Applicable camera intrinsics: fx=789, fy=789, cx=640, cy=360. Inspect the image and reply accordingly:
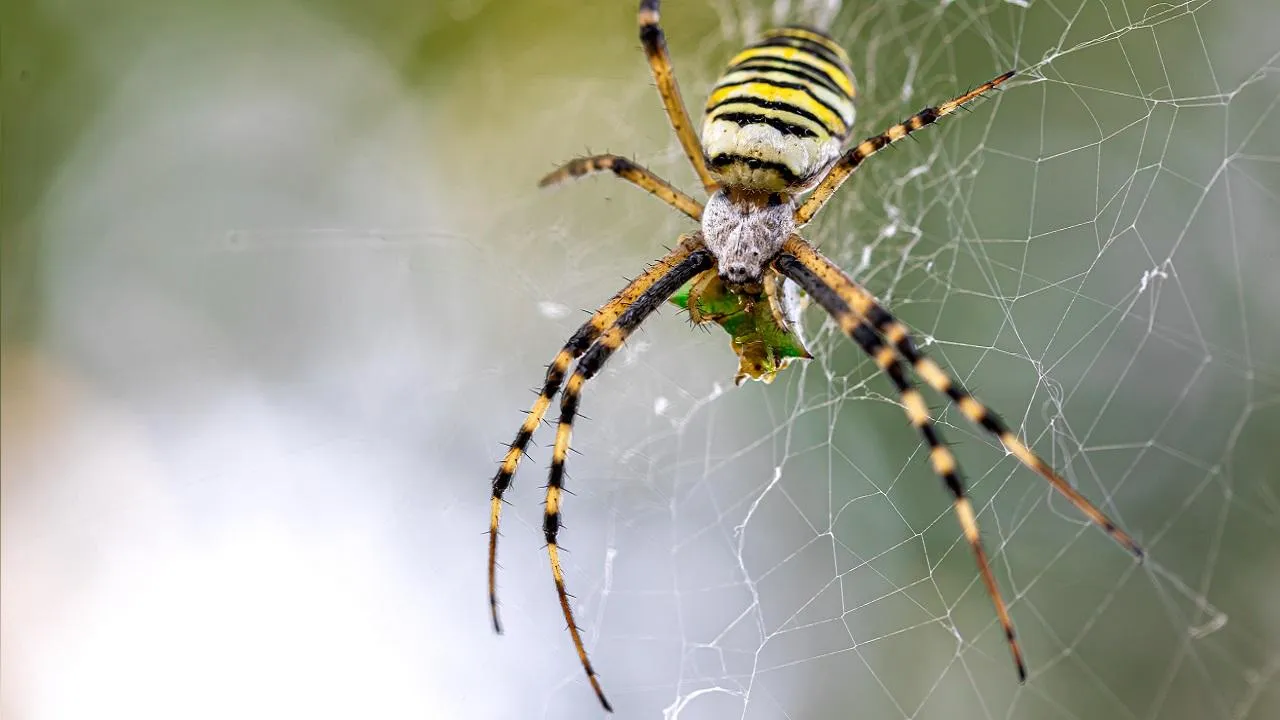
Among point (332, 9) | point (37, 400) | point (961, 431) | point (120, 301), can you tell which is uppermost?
point (332, 9)

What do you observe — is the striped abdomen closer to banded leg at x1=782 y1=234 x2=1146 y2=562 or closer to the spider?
the spider

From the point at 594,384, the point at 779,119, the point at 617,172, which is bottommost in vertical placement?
the point at 779,119

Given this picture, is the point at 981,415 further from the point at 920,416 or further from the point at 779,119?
the point at 779,119

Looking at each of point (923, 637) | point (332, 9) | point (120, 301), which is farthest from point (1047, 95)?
point (120, 301)

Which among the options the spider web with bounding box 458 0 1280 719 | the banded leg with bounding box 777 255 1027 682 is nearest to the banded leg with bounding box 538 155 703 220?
the banded leg with bounding box 777 255 1027 682

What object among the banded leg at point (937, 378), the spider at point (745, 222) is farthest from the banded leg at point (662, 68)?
the banded leg at point (937, 378)

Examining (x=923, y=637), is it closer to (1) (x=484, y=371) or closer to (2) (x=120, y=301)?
(1) (x=484, y=371)

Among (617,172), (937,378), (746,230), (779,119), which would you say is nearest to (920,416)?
(937,378)
